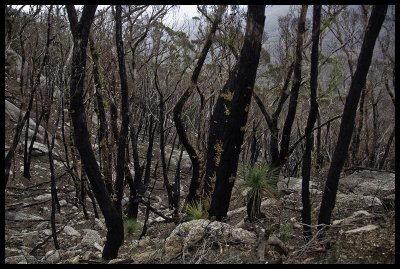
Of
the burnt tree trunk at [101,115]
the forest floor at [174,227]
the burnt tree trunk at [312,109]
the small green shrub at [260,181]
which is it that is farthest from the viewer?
the burnt tree trunk at [101,115]

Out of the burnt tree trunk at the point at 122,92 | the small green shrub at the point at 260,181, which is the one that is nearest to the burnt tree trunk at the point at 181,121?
the burnt tree trunk at the point at 122,92

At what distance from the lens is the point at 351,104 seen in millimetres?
4840

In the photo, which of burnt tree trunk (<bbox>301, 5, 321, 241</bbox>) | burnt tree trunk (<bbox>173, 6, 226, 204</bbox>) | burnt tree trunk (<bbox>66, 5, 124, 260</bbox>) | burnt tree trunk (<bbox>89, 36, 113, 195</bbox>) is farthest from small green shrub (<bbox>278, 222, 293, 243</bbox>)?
burnt tree trunk (<bbox>89, 36, 113, 195</bbox>)

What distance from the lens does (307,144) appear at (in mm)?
5879

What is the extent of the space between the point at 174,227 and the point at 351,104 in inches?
181

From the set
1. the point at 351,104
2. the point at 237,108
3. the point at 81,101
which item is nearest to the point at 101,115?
the point at 81,101

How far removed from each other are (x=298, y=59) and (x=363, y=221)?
9.28ft

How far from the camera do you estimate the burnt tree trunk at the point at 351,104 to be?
Result: 4.50m

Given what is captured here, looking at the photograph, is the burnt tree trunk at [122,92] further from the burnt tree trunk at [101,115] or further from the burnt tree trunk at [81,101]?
the burnt tree trunk at [81,101]

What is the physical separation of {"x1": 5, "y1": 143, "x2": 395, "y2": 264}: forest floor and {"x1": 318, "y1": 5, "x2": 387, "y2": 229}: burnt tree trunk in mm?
435

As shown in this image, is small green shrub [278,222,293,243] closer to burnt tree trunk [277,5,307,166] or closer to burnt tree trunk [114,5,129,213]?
burnt tree trunk [277,5,307,166]

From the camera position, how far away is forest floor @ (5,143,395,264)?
4.48 m

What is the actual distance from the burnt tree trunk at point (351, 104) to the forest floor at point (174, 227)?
44 centimetres
